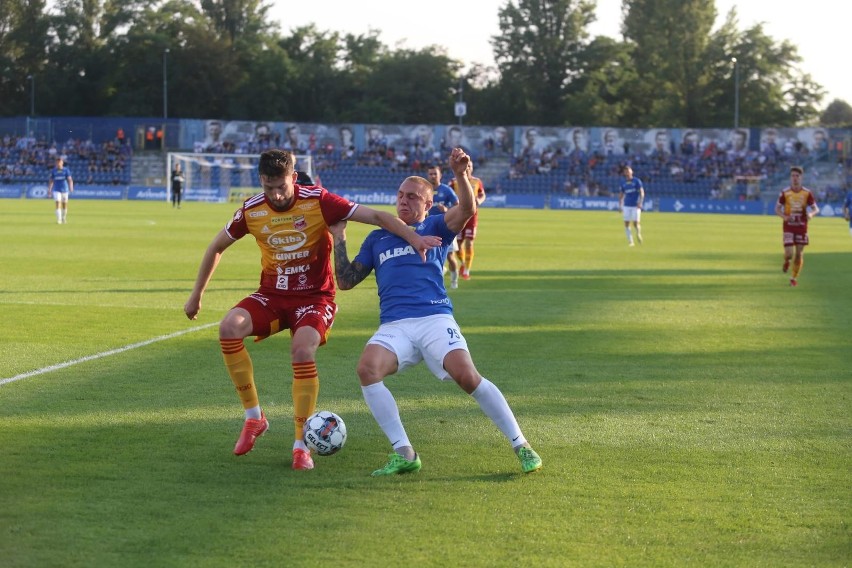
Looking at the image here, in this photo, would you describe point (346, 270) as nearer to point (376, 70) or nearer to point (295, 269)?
point (295, 269)

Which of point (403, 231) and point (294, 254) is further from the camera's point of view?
point (294, 254)

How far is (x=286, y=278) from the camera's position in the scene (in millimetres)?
7621

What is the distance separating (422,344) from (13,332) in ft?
23.6

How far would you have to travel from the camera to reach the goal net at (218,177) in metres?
65.7

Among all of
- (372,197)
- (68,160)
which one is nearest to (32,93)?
(68,160)

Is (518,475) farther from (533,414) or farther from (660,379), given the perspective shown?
(660,379)

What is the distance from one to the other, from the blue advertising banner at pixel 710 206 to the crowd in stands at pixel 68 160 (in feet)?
110

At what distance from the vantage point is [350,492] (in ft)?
21.0

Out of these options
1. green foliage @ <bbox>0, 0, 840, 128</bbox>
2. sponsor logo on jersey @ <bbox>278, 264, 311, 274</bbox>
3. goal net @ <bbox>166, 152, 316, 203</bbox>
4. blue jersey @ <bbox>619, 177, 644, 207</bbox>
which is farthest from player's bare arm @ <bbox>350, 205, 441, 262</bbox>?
green foliage @ <bbox>0, 0, 840, 128</bbox>

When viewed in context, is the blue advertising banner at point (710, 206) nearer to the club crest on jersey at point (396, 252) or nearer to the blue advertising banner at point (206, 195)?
the blue advertising banner at point (206, 195)

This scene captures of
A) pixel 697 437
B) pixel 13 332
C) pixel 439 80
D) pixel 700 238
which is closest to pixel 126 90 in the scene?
pixel 439 80

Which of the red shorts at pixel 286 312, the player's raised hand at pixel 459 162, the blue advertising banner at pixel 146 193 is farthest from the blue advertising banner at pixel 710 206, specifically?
the player's raised hand at pixel 459 162

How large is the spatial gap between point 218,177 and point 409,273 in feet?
203

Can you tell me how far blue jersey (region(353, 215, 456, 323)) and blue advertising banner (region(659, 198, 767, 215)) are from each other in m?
60.0
